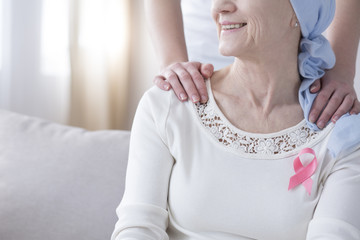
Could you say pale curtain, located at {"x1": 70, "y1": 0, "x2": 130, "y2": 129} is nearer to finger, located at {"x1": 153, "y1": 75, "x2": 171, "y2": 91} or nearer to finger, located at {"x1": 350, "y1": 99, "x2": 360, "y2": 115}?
finger, located at {"x1": 153, "y1": 75, "x2": 171, "y2": 91}

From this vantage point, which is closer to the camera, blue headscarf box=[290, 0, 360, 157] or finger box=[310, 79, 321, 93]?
blue headscarf box=[290, 0, 360, 157]

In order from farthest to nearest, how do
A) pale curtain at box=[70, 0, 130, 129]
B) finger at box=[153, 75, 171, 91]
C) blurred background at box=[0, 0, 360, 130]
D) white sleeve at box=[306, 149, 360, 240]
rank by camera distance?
1. pale curtain at box=[70, 0, 130, 129]
2. blurred background at box=[0, 0, 360, 130]
3. finger at box=[153, 75, 171, 91]
4. white sleeve at box=[306, 149, 360, 240]

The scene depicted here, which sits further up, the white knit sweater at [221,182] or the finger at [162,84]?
the finger at [162,84]

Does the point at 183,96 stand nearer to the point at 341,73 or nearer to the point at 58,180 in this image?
the point at 341,73

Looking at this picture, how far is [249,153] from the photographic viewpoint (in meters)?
1.55

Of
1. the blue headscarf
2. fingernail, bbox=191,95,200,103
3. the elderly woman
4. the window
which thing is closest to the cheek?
the elderly woman

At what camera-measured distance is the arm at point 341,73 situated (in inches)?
63.0

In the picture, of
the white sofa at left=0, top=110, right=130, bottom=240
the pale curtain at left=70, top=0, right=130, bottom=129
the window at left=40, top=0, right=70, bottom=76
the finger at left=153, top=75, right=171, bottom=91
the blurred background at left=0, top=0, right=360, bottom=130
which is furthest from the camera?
the pale curtain at left=70, top=0, right=130, bottom=129

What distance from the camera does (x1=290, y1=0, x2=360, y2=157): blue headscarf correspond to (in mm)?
1523

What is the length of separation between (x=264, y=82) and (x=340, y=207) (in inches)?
15.6

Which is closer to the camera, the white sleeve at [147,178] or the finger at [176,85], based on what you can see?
the white sleeve at [147,178]

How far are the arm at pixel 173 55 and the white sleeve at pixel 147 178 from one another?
0.20 ft

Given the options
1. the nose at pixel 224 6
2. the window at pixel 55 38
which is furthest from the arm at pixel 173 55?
the window at pixel 55 38

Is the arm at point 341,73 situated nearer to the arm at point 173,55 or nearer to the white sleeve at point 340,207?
the white sleeve at point 340,207
